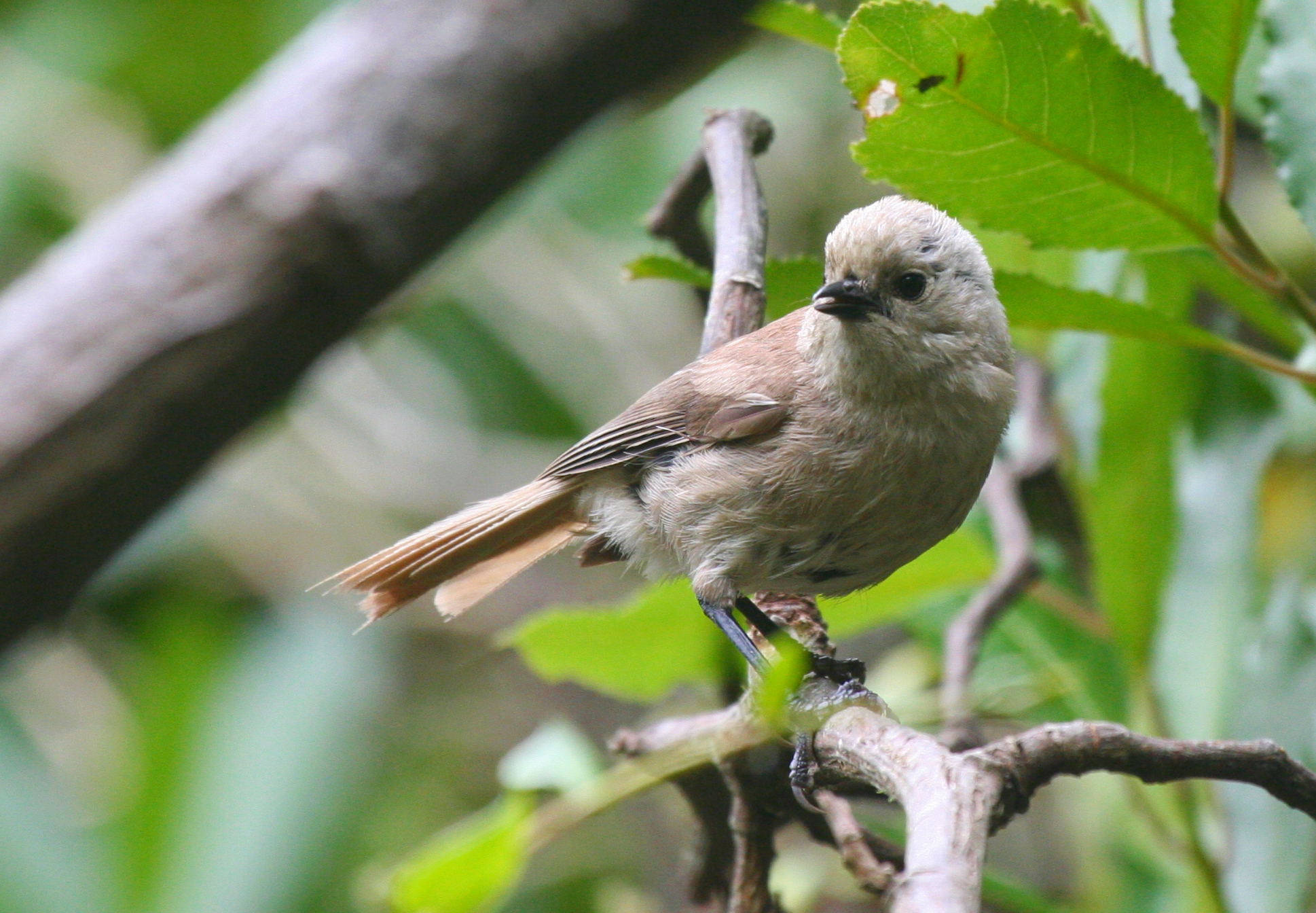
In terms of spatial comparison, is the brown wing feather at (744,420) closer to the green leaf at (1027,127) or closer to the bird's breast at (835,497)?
the bird's breast at (835,497)

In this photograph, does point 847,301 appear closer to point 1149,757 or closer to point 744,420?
point 744,420

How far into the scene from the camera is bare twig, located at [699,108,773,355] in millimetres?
2168

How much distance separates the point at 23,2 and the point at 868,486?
5.48 m

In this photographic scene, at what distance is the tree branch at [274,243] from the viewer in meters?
3.74

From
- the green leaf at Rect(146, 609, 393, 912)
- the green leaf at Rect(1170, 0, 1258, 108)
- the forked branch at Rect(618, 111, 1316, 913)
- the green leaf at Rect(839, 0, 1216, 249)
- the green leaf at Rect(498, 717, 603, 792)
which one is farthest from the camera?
the green leaf at Rect(146, 609, 393, 912)

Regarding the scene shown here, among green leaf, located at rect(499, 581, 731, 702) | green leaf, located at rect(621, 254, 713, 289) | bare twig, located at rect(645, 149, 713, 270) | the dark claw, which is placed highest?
bare twig, located at rect(645, 149, 713, 270)

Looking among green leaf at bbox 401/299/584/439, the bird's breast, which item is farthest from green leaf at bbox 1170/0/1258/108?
green leaf at bbox 401/299/584/439

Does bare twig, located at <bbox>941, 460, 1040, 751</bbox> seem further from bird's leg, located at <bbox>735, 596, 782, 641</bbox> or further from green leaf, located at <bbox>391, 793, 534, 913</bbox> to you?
green leaf, located at <bbox>391, 793, 534, 913</bbox>

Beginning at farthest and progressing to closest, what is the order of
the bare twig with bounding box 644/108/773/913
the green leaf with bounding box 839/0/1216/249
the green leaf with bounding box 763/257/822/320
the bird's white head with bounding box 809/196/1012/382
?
the bare twig with bounding box 644/108/773/913 < the green leaf with bounding box 763/257/822/320 < the bird's white head with bounding box 809/196/1012/382 < the green leaf with bounding box 839/0/1216/249

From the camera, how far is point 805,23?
78.8 inches

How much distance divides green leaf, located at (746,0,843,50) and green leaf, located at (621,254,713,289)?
405 mm

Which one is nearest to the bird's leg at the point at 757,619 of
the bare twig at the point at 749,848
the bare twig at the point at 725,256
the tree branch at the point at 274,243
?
the bare twig at the point at 725,256

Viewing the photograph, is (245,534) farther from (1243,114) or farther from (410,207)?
(1243,114)

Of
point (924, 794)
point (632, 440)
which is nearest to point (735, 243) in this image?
point (632, 440)
